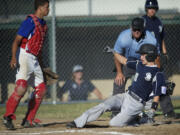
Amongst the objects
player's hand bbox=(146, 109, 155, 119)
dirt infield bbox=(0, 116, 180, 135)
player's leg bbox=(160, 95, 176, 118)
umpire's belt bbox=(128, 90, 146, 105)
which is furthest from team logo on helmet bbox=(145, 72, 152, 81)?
player's leg bbox=(160, 95, 176, 118)

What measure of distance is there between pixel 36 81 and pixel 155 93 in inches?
65.8

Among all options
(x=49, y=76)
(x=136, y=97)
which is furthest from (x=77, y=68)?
(x=136, y=97)

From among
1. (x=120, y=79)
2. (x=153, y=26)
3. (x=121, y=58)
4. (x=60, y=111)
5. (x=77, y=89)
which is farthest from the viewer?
(x=77, y=89)

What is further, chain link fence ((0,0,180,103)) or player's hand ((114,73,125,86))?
chain link fence ((0,0,180,103))

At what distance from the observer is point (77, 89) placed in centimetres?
1123

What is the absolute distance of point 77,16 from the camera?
11.2 meters

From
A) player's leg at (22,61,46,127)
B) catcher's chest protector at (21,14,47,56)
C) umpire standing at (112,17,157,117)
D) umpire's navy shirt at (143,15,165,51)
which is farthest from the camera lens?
umpire's navy shirt at (143,15,165,51)

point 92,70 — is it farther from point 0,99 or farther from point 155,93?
point 155,93

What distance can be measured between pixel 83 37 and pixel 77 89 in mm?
1679

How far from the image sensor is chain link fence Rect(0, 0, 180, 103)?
1126 centimetres

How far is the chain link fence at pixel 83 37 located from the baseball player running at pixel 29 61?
4864mm

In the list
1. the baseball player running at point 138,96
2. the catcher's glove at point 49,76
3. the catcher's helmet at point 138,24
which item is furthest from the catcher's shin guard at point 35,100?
the catcher's helmet at point 138,24

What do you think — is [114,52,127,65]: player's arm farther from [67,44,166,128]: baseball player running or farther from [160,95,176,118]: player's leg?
[160,95,176,118]: player's leg

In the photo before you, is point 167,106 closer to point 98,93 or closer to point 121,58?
point 121,58
